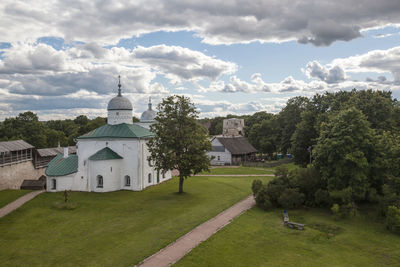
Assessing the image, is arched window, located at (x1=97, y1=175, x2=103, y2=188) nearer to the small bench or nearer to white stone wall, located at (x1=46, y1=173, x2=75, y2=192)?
white stone wall, located at (x1=46, y1=173, x2=75, y2=192)

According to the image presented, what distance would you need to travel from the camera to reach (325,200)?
27438 millimetres

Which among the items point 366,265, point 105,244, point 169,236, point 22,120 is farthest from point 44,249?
point 22,120

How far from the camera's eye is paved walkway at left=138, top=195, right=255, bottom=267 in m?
17.0

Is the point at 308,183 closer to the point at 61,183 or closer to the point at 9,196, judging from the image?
the point at 61,183

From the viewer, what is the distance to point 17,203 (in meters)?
29.8

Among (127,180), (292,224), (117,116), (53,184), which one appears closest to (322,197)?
(292,224)

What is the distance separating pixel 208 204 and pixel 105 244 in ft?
38.1

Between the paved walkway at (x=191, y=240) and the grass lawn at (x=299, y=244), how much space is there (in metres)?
0.53

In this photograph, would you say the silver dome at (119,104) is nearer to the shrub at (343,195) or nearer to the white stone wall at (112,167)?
the white stone wall at (112,167)

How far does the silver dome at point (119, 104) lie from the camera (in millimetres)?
39172

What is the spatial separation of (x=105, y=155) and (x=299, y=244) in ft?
75.0

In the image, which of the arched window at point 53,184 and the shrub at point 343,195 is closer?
the shrub at point 343,195

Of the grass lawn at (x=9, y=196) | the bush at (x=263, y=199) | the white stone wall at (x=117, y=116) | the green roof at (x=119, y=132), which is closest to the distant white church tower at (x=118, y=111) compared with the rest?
the white stone wall at (x=117, y=116)

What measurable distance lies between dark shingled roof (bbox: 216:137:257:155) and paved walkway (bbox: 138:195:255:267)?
34828 millimetres
